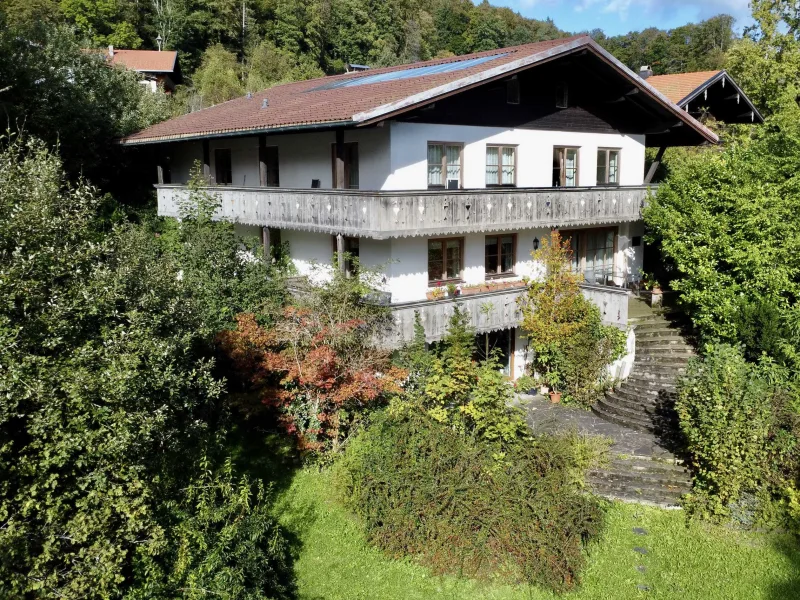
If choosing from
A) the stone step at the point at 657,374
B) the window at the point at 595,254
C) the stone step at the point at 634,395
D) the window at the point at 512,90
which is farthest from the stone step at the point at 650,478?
the window at the point at 512,90

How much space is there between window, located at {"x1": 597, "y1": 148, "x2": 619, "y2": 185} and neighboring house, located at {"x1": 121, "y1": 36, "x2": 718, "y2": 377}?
54 millimetres

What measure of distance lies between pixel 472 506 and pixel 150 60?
52299 mm

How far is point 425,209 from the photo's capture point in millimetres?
17125

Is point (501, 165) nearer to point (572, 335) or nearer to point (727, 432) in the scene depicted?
point (572, 335)

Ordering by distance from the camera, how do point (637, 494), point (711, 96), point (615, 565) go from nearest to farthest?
point (615, 565)
point (637, 494)
point (711, 96)

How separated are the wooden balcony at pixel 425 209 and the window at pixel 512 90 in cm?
325

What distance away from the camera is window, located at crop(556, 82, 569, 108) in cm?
2222

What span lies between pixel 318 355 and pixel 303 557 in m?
4.00

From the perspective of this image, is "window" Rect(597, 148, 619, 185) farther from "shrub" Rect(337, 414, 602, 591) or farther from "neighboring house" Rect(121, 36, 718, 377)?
"shrub" Rect(337, 414, 602, 591)

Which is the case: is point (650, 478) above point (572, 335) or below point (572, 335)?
below

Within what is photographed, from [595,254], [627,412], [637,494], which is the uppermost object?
[595,254]

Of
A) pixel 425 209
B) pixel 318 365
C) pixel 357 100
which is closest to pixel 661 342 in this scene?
pixel 425 209

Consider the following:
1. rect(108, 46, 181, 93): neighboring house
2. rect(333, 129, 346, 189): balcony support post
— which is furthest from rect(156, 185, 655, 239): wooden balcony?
rect(108, 46, 181, 93): neighboring house

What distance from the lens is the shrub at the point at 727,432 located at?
1348 cm
